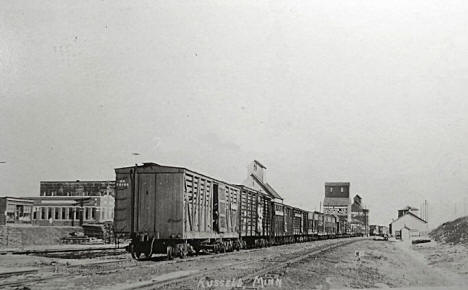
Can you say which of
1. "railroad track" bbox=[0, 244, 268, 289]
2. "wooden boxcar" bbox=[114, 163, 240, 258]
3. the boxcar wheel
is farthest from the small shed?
the boxcar wheel

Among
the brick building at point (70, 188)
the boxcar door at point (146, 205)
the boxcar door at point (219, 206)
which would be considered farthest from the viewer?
the boxcar door at point (219, 206)

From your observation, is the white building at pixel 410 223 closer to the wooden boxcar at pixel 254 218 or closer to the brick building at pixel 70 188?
the wooden boxcar at pixel 254 218

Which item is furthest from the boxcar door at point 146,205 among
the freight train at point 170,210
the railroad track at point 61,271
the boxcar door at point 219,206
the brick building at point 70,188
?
the boxcar door at point 219,206

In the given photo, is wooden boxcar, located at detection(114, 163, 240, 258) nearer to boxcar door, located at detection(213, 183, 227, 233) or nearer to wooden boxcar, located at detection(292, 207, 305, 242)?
boxcar door, located at detection(213, 183, 227, 233)

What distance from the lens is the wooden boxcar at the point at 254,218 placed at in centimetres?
1104

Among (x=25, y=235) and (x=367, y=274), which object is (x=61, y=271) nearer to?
(x=25, y=235)

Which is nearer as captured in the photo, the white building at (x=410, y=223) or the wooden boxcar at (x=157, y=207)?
the white building at (x=410, y=223)

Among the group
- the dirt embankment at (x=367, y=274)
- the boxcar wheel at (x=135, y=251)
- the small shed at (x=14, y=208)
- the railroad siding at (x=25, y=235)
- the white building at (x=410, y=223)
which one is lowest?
the dirt embankment at (x=367, y=274)

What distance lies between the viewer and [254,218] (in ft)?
39.5

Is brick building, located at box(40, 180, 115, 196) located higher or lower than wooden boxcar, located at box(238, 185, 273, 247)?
higher

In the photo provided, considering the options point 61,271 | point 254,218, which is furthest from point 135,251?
point 254,218

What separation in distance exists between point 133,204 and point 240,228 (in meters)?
3.51

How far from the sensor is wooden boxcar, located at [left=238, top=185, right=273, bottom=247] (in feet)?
36.2

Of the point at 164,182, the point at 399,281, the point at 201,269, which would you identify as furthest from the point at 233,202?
the point at 399,281
